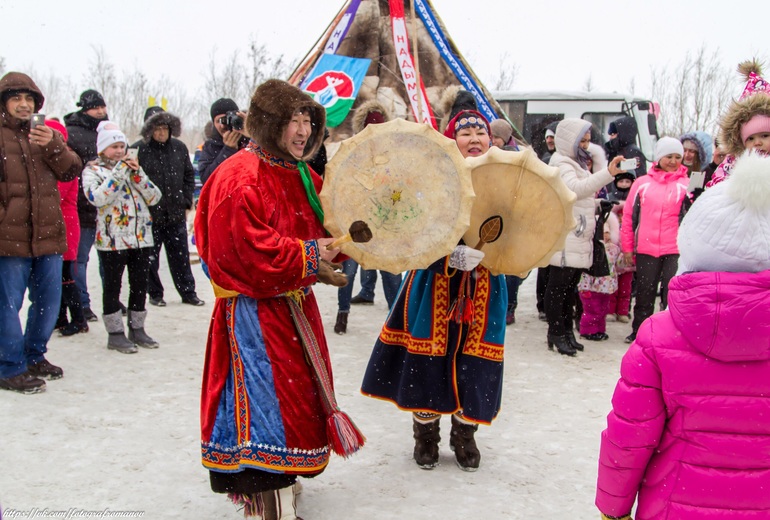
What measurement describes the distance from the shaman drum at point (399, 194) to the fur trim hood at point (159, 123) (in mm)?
3926

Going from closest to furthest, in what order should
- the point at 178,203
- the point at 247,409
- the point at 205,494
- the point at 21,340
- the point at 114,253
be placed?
the point at 247,409 < the point at 205,494 < the point at 21,340 < the point at 114,253 < the point at 178,203

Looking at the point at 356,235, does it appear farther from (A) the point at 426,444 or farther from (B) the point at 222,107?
(B) the point at 222,107

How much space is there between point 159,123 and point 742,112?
4567mm

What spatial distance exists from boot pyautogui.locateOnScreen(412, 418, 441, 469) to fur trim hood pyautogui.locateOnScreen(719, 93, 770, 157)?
88.3 inches

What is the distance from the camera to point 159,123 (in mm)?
6172

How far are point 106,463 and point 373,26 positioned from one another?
6.14 m

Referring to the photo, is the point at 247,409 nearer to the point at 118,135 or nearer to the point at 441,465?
the point at 441,465

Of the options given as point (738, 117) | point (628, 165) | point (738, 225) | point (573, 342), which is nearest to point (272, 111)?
point (738, 225)

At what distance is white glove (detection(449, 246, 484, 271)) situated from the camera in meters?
3.04

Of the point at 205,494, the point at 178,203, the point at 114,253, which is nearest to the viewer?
the point at 205,494

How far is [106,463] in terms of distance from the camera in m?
3.46

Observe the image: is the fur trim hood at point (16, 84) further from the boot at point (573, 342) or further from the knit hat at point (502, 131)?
the boot at point (573, 342)

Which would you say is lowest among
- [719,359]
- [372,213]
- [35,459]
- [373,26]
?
[35,459]

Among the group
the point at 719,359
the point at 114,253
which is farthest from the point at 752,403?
the point at 114,253
